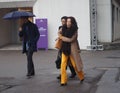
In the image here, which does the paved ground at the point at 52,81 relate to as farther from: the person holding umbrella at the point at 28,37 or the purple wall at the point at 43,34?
the purple wall at the point at 43,34

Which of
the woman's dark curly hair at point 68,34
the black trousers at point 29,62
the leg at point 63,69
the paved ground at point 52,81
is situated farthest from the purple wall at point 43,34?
the leg at point 63,69

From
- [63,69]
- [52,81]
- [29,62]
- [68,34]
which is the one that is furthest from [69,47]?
[29,62]

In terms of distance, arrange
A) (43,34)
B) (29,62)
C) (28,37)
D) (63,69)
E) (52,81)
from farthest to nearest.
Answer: (43,34) < (28,37) < (29,62) < (52,81) < (63,69)

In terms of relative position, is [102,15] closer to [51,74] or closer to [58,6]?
[58,6]

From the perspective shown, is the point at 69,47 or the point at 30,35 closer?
the point at 69,47

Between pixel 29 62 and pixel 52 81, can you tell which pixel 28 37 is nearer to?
pixel 29 62

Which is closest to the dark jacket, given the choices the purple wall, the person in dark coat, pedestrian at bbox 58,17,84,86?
the person in dark coat

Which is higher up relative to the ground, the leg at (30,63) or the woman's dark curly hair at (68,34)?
the woman's dark curly hair at (68,34)

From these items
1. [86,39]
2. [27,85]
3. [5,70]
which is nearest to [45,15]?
[86,39]

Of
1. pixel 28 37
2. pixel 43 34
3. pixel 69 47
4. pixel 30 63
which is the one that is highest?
pixel 28 37

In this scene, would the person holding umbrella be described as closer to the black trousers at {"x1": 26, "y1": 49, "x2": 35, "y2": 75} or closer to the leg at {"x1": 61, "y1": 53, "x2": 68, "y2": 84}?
the black trousers at {"x1": 26, "y1": 49, "x2": 35, "y2": 75}

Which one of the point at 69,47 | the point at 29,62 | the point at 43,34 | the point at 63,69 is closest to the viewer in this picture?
the point at 63,69

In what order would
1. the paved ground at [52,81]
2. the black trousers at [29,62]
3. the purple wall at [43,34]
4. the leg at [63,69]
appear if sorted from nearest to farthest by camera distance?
the paved ground at [52,81]
the leg at [63,69]
the black trousers at [29,62]
the purple wall at [43,34]

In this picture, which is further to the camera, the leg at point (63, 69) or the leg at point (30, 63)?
the leg at point (30, 63)
